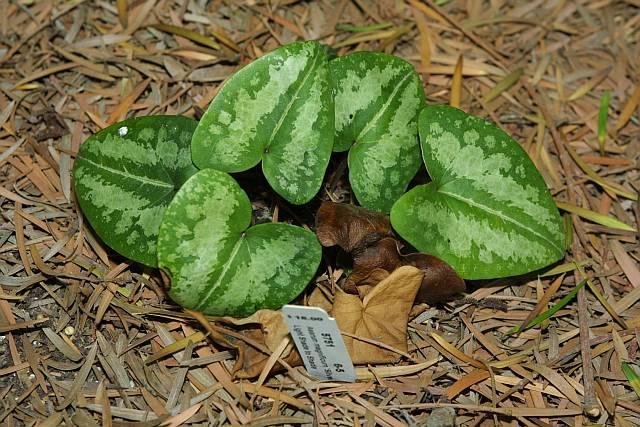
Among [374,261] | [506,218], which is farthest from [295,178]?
[506,218]

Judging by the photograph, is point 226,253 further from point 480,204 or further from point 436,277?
point 480,204

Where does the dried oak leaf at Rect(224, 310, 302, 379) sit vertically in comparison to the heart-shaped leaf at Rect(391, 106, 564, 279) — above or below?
below

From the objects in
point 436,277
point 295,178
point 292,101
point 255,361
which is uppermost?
point 292,101

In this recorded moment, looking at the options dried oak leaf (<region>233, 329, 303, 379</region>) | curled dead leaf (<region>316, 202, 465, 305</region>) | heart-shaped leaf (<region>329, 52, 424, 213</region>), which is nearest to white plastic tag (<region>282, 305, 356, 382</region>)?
dried oak leaf (<region>233, 329, 303, 379</region>)

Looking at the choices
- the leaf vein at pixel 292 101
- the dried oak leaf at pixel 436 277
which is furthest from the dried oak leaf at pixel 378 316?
the leaf vein at pixel 292 101

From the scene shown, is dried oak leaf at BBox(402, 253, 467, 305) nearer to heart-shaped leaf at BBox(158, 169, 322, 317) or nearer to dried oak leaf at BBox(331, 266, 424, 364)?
dried oak leaf at BBox(331, 266, 424, 364)

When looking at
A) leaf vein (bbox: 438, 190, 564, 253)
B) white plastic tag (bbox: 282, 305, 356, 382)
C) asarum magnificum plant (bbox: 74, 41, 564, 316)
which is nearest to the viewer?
white plastic tag (bbox: 282, 305, 356, 382)

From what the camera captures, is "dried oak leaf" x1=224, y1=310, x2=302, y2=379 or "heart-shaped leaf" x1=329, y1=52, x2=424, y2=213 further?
"heart-shaped leaf" x1=329, y1=52, x2=424, y2=213
